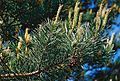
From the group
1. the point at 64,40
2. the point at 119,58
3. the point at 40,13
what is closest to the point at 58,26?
the point at 64,40

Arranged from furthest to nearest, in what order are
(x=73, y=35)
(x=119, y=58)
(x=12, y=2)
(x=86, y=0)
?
(x=119, y=58), (x=86, y=0), (x=12, y=2), (x=73, y=35)

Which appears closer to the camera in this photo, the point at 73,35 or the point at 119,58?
the point at 73,35

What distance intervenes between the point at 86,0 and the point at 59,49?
230 cm

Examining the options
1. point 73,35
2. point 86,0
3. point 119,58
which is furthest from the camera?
point 119,58

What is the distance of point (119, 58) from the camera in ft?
26.8

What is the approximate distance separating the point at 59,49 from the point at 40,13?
1.34 metres

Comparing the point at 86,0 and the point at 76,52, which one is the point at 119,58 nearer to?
the point at 86,0

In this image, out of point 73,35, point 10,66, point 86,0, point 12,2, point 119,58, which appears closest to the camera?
point 73,35

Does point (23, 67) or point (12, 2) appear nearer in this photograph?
point (23, 67)

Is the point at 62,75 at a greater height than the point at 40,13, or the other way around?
the point at 40,13

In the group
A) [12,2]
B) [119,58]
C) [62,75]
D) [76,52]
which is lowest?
[119,58]

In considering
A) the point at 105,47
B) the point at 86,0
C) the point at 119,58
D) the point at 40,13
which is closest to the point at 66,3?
the point at 40,13

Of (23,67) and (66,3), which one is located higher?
(66,3)

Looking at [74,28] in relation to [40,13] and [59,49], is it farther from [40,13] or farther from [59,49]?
[40,13]
